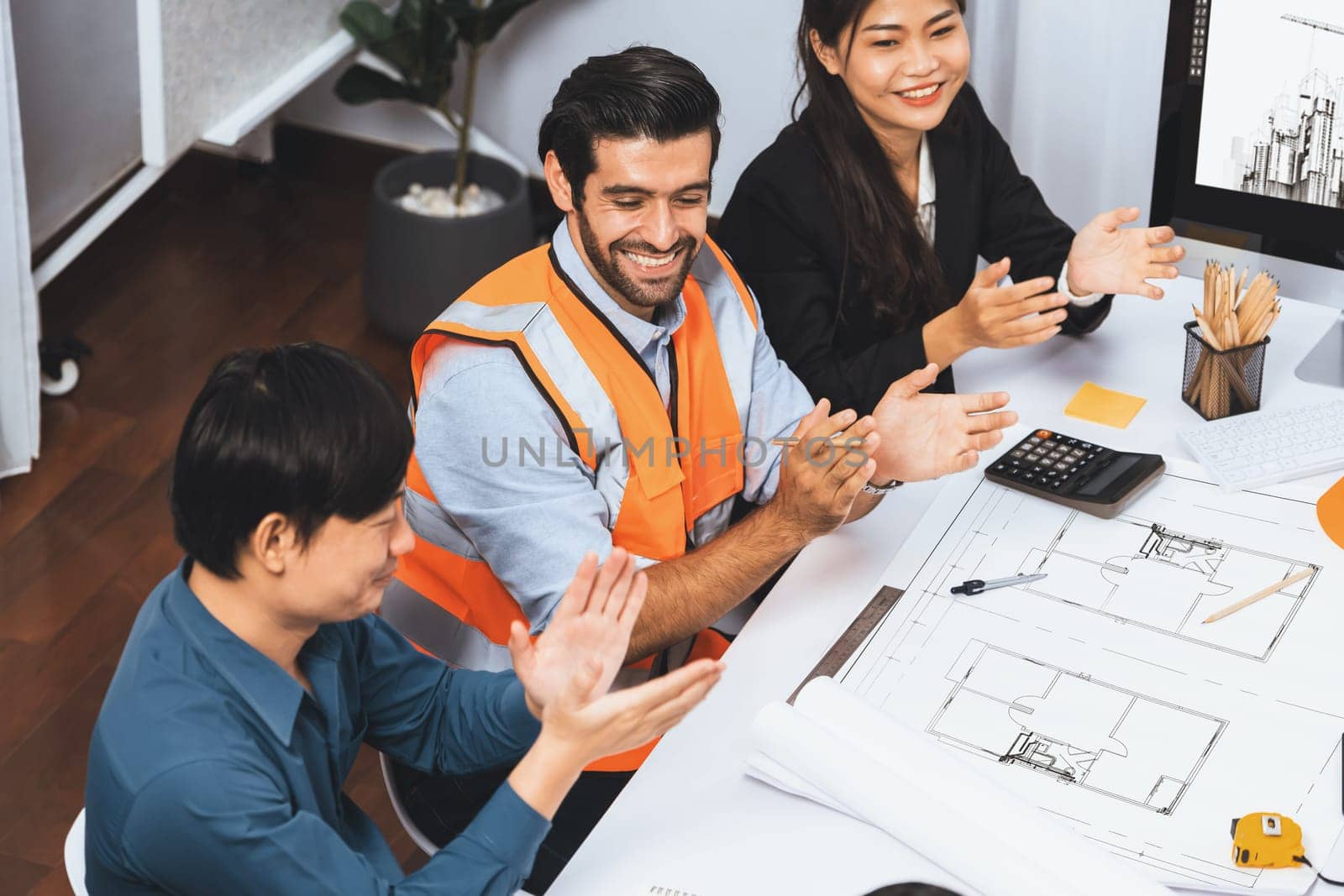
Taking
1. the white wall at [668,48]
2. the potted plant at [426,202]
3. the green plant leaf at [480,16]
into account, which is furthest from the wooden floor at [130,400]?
the green plant leaf at [480,16]

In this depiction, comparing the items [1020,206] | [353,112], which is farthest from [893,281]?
[353,112]

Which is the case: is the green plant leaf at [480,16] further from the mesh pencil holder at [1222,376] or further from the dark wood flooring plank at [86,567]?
the mesh pencil holder at [1222,376]

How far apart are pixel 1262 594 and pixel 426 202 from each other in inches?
86.2

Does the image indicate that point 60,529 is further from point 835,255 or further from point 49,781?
point 835,255

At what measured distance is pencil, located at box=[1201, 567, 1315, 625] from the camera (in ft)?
4.80

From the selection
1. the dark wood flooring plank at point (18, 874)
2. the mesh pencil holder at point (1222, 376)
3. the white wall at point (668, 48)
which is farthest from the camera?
the white wall at point (668, 48)

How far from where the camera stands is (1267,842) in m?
1.22

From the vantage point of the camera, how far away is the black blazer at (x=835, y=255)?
6.24ft

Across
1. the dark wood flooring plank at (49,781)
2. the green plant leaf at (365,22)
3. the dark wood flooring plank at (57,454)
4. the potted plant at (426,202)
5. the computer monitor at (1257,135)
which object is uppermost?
the computer monitor at (1257,135)

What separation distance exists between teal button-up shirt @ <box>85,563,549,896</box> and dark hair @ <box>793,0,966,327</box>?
0.84 metres

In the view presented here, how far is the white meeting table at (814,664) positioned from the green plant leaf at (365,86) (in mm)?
1763

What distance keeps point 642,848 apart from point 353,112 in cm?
286

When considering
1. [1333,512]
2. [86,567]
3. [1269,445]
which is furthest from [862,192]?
[86,567]

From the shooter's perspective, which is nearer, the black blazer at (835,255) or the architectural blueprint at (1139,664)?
the architectural blueprint at (1139,664)
